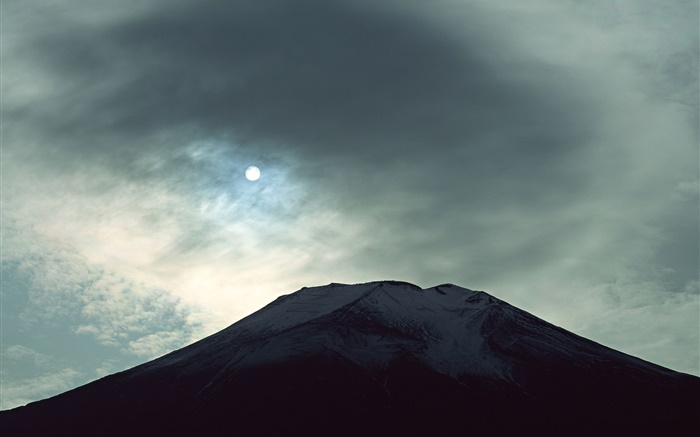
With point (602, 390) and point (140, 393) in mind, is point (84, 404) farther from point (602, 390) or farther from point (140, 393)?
point (602, 390)

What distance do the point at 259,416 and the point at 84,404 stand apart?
3209 centimetres

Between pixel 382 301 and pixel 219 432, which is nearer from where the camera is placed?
pixel 219 432

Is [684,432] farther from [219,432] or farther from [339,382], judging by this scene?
[219,432]

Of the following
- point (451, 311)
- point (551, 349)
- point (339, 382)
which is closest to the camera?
point (339, 382)

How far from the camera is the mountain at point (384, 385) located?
104 metres

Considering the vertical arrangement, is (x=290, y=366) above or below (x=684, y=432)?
above

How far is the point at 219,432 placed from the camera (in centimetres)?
10138

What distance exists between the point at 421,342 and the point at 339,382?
2013cm

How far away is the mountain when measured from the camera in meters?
104

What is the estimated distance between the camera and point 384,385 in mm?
113250

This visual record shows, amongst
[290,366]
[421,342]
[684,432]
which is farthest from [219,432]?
[684,432]

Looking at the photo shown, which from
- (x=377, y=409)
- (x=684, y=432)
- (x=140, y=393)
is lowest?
(x=684, y=432)

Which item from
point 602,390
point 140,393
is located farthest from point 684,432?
point 140,393

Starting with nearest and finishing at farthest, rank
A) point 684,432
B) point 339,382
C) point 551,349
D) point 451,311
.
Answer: point 684,432 < point 339,382 < point 551,349 < point 451,311
